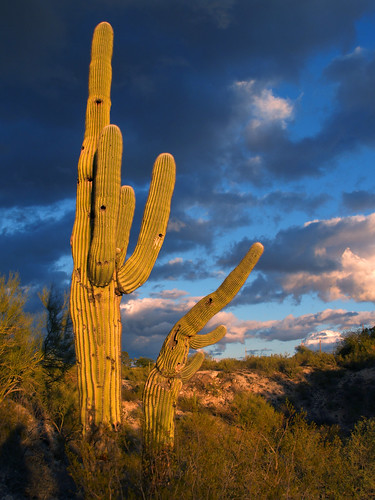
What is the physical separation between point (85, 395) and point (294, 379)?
1373 cm

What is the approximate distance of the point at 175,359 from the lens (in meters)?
7.13

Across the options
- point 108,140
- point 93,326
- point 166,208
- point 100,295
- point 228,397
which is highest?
point 108,140

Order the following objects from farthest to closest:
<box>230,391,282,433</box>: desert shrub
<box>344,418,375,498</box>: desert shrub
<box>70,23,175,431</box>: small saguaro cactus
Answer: <box>230,391,282,433</box>: desert shrub → <box>70,23,175,431</box>: small saguaro cactus → <box>344,418,375,498</box>: desert shrub

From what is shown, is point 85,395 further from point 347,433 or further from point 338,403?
point 338,403

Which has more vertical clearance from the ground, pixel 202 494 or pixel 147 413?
pixel 147 413

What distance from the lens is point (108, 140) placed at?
694 cm

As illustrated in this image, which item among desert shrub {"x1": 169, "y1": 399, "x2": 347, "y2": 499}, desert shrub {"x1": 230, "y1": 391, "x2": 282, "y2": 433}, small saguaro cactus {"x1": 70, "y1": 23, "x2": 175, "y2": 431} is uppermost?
small saguaro cactus {"x1": 70, "y1": 23, "x2": 175, "y2": 431}

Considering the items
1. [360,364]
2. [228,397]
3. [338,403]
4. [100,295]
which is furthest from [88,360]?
[360,364]

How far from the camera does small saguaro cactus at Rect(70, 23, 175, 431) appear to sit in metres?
6.67

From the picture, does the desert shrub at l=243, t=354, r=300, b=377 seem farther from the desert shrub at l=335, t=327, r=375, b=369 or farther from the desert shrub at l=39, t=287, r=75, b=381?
the desert shrub at l=39, t=287, r=75, b=381

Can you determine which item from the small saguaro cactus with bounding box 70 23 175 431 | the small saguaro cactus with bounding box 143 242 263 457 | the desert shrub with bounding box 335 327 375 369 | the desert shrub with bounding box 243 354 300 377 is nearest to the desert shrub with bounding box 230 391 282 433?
the desert shrub with bounding box 243 354 300 377

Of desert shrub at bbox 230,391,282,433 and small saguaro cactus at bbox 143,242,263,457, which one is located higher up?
small saguaro cactus at bbox 143,242,263,457

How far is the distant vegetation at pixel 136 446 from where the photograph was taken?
4.84 metres

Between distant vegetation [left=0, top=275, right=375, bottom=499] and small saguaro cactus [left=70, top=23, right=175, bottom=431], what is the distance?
0.76 meters
